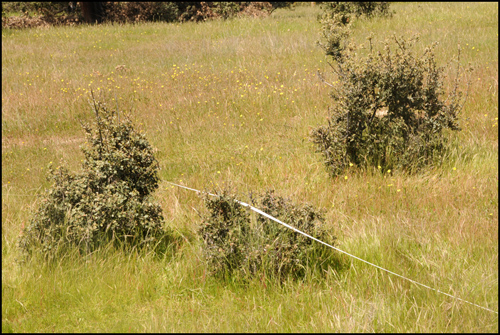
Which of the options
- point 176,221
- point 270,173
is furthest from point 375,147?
point 176,221

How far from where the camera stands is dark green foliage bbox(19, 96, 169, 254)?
3793 mm

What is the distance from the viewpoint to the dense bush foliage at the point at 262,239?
11.6 ft

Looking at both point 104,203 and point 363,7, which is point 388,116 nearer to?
point 104,203

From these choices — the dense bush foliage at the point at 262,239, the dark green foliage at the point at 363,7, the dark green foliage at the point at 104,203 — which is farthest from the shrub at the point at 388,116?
the dark green foliage at the point at 363,7

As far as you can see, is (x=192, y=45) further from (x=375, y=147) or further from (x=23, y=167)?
(x=375, y=147)

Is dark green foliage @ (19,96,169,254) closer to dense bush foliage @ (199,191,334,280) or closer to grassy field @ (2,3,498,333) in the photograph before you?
grassy field @ (2,3,498,333)

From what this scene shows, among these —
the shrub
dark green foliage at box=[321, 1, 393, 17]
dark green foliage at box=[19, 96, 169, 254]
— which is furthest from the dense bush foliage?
dark green foliage at box=[321, 1, 393, 17]

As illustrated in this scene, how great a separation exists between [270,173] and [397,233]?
87.2 inches

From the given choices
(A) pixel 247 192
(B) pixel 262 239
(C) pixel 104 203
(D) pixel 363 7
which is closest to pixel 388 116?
(A) pixel 247 192

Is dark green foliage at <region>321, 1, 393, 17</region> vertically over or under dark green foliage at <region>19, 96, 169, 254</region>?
over

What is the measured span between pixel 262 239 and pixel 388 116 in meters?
2.94

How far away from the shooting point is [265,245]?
141 inches

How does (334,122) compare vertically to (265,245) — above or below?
above

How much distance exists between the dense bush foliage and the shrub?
6.30ft
